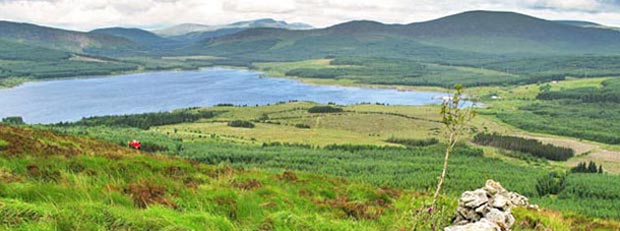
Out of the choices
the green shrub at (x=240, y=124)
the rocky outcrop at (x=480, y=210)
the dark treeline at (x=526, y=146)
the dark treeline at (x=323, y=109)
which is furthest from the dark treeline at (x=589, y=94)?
the rocky outcrop at (x=480, y=210)

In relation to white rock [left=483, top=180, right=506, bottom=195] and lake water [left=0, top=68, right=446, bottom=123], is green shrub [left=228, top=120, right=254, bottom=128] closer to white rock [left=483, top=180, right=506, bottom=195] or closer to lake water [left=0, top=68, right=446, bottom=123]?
lake water [left=0, top=68, right=446, bottom=123]

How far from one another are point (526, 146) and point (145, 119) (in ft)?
266

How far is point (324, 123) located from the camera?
12412 cm

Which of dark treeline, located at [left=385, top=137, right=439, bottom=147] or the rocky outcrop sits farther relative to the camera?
dark treeline, located at [left=385, top=137, right=439, bottom=147]

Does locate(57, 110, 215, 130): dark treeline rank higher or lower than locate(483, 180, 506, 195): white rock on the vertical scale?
lower

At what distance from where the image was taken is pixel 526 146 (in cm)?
10212

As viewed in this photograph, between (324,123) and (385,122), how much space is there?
15.6 meters

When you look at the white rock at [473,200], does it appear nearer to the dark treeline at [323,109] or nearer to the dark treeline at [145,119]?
the dark treeline at [145,119]

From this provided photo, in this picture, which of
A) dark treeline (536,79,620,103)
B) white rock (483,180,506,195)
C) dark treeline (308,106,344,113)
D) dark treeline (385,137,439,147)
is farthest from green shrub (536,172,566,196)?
dark treeline (536,79,620,103)

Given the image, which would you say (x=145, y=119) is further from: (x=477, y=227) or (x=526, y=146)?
(x=477, y=227)

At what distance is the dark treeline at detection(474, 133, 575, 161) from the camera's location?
96275 mm

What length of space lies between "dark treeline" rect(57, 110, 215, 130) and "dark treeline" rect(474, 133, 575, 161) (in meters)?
64.8

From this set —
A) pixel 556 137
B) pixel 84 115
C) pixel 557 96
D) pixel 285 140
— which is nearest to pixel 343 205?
pixel 285 140

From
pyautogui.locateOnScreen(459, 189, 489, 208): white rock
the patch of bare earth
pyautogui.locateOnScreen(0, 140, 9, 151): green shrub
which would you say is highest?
pyautogui.locateOnScreen(0, 140, 9, 151): green shrub
